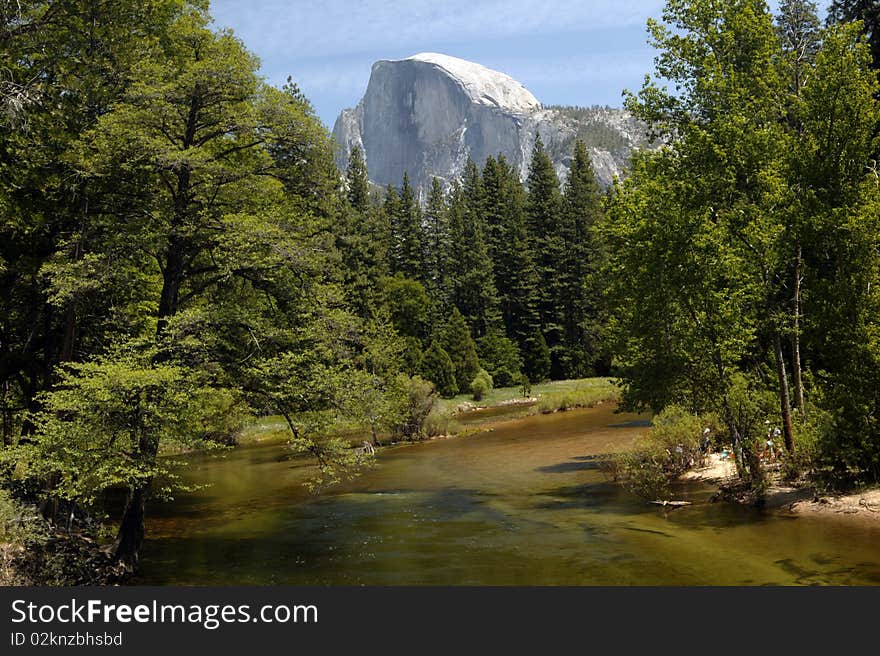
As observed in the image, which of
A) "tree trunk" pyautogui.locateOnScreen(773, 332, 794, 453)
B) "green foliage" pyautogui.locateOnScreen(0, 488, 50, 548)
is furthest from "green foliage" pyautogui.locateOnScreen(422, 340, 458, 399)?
"green foliage" pyautogui.locateOnScreen(0, 488, 50, 548)

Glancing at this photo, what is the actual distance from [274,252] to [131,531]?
20.8ft

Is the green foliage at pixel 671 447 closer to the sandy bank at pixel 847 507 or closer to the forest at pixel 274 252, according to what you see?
the forest at pixel 274 252

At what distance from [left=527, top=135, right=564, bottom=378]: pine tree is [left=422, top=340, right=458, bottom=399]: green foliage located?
15494 mm

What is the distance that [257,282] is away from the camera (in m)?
16.1

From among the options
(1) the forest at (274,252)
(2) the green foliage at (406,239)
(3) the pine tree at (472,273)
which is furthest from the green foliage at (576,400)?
(2) the green foliage at (406,239)

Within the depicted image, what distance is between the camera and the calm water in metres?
12.0

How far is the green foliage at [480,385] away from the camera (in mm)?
53875

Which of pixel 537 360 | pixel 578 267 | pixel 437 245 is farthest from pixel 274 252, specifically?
pixel 437 245

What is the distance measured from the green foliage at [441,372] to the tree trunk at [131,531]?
39.8 m

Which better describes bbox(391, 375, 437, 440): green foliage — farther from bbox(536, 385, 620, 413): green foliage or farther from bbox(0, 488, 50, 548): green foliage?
bbox(0, 488, 50, 548): green foliage

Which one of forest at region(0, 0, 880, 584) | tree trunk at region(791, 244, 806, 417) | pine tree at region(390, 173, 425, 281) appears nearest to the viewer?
forest at region(0, 0, 880, 584)

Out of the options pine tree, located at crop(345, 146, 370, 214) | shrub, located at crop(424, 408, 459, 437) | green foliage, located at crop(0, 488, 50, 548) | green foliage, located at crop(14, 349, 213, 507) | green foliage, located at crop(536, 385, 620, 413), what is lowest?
green foliage, located at crop(536, 385, 620, 413)

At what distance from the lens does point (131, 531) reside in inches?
572

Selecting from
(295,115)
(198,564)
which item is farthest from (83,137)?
(198,564)
